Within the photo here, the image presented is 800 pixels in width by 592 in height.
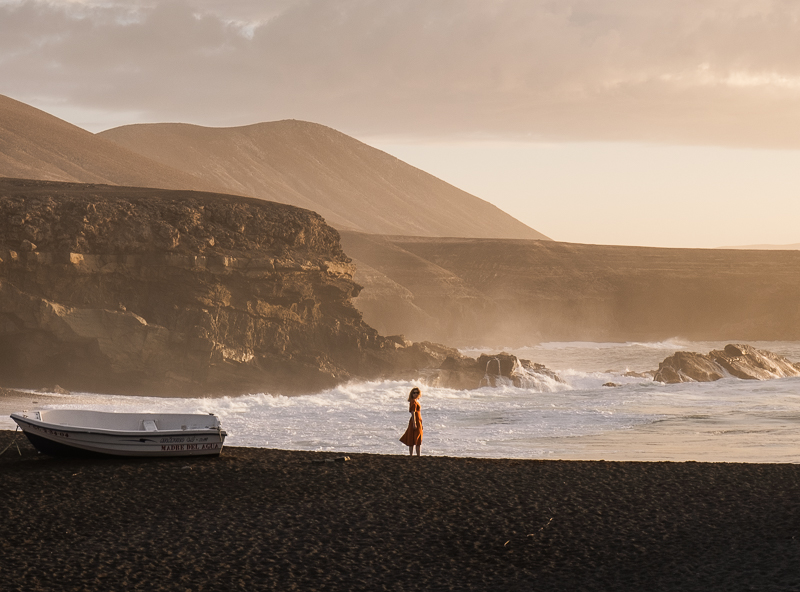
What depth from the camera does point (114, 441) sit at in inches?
560

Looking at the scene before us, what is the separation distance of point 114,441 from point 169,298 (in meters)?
21.6

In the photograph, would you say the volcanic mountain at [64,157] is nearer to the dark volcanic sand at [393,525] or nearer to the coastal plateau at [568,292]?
the coastal plateau at [568,292]

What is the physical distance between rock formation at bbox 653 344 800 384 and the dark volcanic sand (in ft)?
92.0

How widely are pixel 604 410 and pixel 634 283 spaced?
215 feet

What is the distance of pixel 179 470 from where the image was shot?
13773mm

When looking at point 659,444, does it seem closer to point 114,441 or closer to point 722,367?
point 114,441

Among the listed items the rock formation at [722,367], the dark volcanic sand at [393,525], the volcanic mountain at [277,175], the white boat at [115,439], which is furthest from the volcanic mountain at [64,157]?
the dark volcanic sand at [393,525]

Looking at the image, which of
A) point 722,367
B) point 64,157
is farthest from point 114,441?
point 64,157

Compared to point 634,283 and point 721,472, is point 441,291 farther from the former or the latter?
point 721,472

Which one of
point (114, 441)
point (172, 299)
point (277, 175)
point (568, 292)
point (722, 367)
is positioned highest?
point (277, 175)

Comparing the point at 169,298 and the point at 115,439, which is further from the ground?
the point at 169,298

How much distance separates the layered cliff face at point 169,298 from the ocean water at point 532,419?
6.86 feet

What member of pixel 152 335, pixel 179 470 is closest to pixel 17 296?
pixel 152 335

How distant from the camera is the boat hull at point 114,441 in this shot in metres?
14.1
